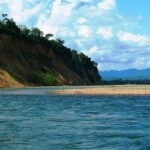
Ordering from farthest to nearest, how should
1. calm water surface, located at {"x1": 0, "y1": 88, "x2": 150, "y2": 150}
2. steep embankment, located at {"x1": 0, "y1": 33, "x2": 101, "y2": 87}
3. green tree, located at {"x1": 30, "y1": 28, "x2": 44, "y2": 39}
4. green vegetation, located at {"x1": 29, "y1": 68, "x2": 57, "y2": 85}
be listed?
green tree, located at {"x1": 30, "y1": 28, "x2": 44, "y2": 39} → green vegetation, located at {"x1": 29, "y1": 68, "x2": 57, "y2": 85} → steep embankment, located at {"x1": 0, "y1": 33, "x2": 101, "y2": 87} → calm water surface, located at {"x1": 0, "y1": 88, "x2": 150, "y2": 150}

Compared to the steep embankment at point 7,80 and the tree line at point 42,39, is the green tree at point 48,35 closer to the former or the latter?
the tree line at point 42,39

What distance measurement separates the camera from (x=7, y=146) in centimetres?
2642

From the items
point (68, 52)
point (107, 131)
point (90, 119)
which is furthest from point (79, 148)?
point (68, 52)

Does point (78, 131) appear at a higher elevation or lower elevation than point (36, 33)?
lower

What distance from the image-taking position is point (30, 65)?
153625 millimetres

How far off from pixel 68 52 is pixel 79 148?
Result: 166391 millimetres

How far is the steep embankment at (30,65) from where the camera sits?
457 feet

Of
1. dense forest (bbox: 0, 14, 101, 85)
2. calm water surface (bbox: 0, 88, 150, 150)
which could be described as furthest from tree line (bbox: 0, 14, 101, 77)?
calm water surface (bbox: 0, 88, 150, 150)

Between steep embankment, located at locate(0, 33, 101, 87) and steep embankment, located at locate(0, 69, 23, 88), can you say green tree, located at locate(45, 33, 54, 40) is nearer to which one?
steep embankment, located at locate(0, 33, 101, 87)

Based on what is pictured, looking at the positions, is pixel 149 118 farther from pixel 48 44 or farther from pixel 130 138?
pixel 48 44

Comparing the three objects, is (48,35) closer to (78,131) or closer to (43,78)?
(43,78)

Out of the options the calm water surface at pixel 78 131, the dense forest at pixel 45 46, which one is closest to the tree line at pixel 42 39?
the dense forest at pixel 45 46

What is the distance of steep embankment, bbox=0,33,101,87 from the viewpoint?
139m

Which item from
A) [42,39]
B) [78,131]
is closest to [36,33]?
[42,39]
